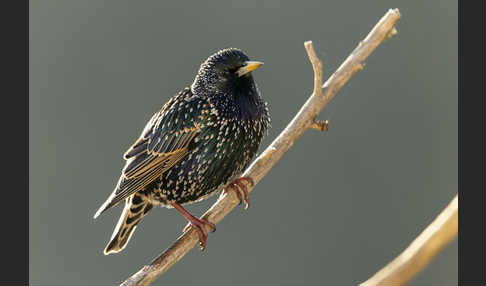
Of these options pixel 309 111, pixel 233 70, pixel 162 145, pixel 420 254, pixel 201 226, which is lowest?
pixel 201 226

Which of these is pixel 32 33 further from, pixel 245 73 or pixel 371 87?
pixel 371 87

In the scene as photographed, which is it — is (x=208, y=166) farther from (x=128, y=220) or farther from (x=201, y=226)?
(x=128, y=220)

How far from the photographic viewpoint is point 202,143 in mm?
2889

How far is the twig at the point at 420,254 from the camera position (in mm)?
1534

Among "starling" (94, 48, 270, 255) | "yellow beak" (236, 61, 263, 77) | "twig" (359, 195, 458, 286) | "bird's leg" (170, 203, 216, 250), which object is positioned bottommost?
"bird's leg" (170, 203, 216, 250)

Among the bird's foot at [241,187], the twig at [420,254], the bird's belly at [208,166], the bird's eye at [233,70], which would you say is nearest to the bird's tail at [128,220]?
the bird's belly at [208,166]

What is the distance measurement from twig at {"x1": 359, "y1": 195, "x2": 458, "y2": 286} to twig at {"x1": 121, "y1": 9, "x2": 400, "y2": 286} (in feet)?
3.84

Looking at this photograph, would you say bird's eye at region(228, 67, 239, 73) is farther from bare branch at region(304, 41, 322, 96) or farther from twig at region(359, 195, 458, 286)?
twig at region(359, 195, 458, 286)

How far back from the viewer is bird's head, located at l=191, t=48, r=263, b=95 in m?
2.85

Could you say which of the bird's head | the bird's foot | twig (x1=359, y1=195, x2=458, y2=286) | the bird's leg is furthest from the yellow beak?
twig (x1=359, y1=195, x2=458, y2=286)

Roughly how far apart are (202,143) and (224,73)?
1.14ft

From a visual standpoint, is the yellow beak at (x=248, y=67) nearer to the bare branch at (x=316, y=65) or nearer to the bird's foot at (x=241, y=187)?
the bare branch at (x=316, y=65)

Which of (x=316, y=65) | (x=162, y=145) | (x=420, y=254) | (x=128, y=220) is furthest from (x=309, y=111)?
(x=420, y=254)

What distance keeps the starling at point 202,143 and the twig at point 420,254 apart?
134 centimetres
